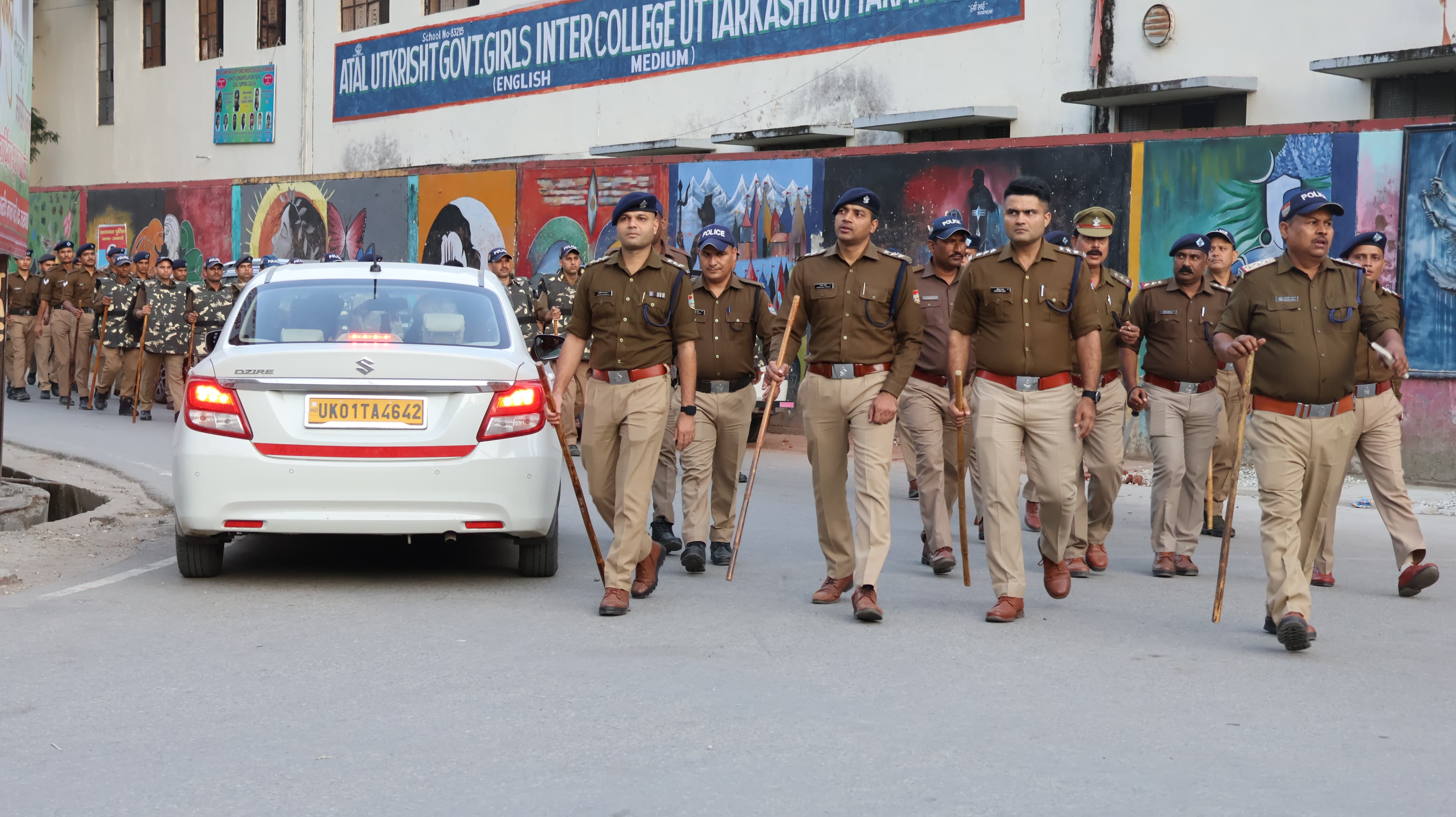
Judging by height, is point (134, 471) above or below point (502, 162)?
below

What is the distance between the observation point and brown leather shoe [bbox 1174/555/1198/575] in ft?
29.5

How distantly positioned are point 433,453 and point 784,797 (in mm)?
3379

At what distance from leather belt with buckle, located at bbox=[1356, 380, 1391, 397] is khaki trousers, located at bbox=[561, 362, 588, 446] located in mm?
6610

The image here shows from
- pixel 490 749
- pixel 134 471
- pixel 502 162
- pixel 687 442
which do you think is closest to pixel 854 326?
pixel 687 442

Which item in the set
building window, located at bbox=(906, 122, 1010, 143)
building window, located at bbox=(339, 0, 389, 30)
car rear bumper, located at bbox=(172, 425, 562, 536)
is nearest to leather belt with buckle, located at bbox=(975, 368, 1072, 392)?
car rear bumper, located at bbox=(172, 425, 562, 536)

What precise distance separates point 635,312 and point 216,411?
75.3 inches

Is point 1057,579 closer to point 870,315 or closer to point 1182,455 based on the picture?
point 870,315

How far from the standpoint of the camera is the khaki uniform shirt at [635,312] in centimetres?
762

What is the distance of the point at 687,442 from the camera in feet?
25.3

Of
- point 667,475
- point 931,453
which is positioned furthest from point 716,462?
point 931,453

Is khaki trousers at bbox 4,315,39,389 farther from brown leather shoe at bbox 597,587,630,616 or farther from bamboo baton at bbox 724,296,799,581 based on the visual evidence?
brown leather shoe at bbox 597,587,630,616

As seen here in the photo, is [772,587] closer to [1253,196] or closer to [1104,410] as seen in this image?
[1104,410]

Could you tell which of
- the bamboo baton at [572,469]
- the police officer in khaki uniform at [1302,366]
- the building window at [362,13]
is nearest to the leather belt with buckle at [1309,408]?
the police officer in khaki uniform at [1302,366]

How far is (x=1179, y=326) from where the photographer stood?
373 inches
